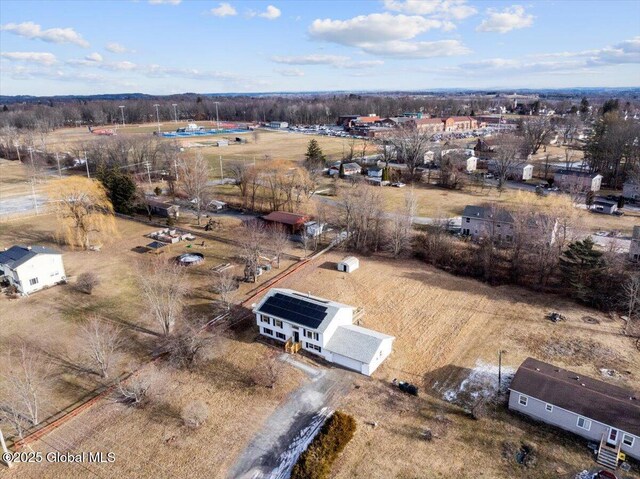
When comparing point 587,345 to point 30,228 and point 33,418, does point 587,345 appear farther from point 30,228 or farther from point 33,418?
point 30,228

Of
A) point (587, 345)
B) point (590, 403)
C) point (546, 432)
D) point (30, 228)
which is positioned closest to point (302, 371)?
point (546, 432)

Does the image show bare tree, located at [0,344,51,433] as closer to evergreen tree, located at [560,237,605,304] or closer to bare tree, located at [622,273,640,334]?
bare tree, located at [622,273,640,334]

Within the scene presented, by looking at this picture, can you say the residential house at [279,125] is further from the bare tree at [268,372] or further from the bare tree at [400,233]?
the bare tree at [268,372]

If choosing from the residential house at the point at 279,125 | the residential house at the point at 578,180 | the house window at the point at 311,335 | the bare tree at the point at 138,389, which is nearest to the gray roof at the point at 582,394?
Answer: the house window at the point at 311,335

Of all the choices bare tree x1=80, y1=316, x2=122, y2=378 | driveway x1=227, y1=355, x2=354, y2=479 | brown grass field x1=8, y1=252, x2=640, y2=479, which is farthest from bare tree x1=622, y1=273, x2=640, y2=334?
bare tree x1=80, y1=316, x2=122, y2=378

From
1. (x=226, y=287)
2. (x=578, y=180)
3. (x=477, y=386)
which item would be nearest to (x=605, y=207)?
(x=578, y=180)
